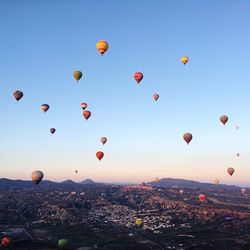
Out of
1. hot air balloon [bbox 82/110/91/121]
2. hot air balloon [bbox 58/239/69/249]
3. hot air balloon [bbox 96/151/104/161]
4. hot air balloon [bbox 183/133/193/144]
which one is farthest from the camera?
hot air balloon [bbox 58/239/69/249]

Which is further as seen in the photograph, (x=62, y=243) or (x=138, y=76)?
(x=62, y=243)

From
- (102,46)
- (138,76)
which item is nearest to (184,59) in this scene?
(138,76)

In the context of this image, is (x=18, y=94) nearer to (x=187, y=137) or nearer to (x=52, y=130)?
(x=52, y=130)

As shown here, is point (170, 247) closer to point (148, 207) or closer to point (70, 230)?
point (70, 230)

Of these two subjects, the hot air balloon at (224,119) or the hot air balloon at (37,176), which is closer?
the hot air balloon at (37,176)

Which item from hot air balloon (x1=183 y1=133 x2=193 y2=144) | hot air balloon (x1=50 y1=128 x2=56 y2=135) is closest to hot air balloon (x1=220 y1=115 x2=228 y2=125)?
hot air balloon (x1=183 y1=133 x2=193 y2=144)

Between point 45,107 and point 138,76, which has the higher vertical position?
point 138,76

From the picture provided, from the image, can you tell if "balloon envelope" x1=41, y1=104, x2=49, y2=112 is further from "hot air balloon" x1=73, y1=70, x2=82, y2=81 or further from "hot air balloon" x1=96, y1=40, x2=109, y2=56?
"hot air balloon" x1=96, y1=40, x2=109, y2=56

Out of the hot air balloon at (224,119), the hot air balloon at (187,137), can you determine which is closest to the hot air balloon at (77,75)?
the hot air balloon at (187,137)

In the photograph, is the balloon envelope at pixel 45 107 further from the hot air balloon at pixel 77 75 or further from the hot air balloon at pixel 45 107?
the hot air balloon at pixel 77 75

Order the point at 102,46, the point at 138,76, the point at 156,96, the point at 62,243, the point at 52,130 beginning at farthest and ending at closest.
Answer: the point at 62,243, the point at 52,130, the point at 156,96, the point at 138,76, the point at 102,46

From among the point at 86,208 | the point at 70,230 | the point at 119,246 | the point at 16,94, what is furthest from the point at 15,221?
the point at 16,94
